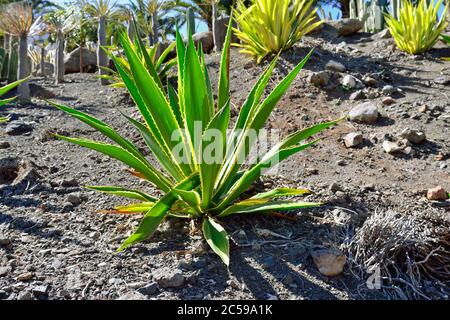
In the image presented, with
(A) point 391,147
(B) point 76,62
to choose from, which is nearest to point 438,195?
(A) point 391,147

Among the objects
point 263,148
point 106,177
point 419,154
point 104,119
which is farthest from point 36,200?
point 419,154

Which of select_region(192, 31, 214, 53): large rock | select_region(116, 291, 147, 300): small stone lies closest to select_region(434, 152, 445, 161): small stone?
select_region(116, 291, 147, 300): small stone

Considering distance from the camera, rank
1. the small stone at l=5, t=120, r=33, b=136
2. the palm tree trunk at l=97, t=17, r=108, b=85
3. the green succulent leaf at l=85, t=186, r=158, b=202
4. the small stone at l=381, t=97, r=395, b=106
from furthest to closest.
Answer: the palm tree trunk at l=97, t=17, r=108, b=85, the small stone at l=5, t=120, r=33, b=136, the small stone at l=381, t=97, r=395, b=106, the green succulent leaf at l=85, t=186, r=158, b=202

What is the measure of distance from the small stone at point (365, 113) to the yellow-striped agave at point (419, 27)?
1679 mm

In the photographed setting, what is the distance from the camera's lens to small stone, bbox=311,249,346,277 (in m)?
1.87

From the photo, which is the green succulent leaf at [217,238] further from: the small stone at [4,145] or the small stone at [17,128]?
the small stone at [17,128]

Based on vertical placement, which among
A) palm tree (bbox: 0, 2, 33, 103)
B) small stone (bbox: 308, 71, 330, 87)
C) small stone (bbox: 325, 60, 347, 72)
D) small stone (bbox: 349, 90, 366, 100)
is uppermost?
palm tree (bbox: 0, 2, 33, 103)

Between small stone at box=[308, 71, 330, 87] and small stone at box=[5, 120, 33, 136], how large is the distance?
2.68 meters

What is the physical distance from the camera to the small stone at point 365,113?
3.65 meters

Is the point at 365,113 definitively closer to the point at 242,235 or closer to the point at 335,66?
the point at 335,66

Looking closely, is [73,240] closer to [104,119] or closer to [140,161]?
[140,161]

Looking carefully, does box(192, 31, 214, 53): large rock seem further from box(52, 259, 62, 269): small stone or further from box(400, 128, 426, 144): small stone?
box(52, 259, 62, 269): small stone

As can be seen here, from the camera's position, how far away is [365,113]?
3.66 meters
